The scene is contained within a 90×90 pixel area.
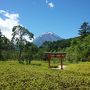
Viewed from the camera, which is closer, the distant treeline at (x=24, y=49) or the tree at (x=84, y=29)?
the distant treeline at (x=24, y=49)

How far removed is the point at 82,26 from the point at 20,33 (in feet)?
147

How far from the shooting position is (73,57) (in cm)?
6053

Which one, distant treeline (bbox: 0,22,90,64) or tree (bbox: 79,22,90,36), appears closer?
distant treeline (bbox: 0,22,90,64)

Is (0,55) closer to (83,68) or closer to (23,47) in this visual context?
(23,47)

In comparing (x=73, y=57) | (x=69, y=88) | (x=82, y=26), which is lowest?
(x=69, y=88)

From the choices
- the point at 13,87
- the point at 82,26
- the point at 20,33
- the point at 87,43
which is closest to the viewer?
the point at 13,87

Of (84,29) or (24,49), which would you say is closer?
(24,49)

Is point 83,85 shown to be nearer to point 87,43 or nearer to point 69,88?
point 69,88

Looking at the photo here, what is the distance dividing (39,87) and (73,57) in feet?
156

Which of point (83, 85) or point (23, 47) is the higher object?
point (23, 47)

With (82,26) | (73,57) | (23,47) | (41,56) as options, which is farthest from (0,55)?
(82,26)

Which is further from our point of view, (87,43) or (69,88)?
(87,43)

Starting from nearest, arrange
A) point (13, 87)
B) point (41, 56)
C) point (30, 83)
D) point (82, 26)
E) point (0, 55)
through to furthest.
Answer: point (13, 87), point (30, 83), point (0, 55), point (41, 56), point (82, 26)

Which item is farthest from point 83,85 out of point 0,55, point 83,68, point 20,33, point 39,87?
point 0,55
